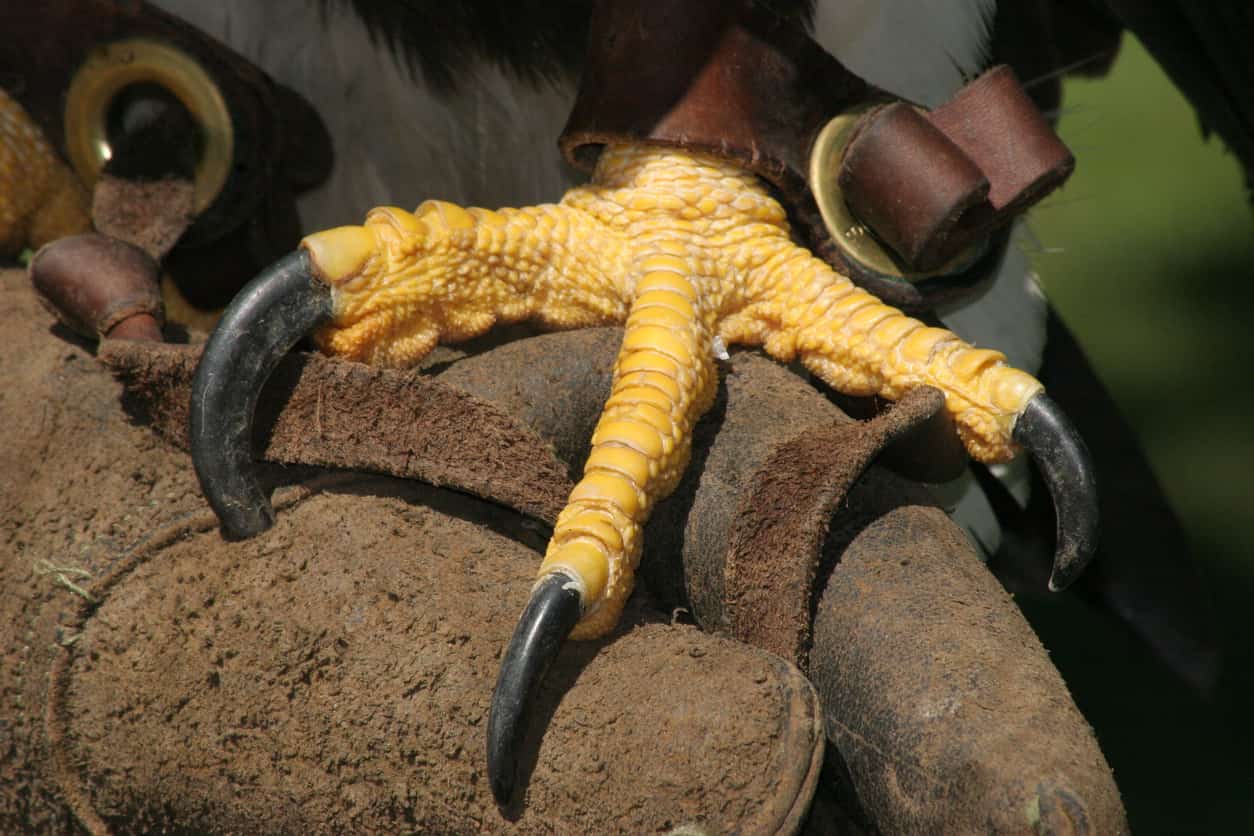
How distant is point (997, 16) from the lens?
866 millimetres

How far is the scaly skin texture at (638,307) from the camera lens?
67 centimetres

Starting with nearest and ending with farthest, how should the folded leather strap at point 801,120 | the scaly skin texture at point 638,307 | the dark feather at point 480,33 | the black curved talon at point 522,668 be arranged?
the black curved talon at point 522,668, the scaly skin texture at point 638,307, the folded leather strap at point 801,120, the dark feather at point 480,33

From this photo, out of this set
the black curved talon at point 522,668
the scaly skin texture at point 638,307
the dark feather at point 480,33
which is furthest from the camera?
the dark feather at point 480,33

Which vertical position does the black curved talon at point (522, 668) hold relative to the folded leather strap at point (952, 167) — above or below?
below

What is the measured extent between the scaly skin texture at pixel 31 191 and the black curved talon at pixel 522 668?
637mm

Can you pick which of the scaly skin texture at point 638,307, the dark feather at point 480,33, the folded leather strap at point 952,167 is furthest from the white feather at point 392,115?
the folded leather strap at point 952,167

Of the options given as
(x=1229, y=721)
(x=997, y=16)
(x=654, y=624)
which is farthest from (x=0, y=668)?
(x=1229, y=721)

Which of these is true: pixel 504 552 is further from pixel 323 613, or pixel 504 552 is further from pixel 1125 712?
pixel 1125 712

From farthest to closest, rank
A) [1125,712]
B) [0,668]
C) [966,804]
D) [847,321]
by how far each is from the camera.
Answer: [1125,712] → [847,321] → [0,668] → [966,804]

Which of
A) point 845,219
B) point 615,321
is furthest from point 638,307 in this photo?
point 845,219

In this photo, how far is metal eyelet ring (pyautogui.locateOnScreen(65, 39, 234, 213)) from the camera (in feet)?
2.98

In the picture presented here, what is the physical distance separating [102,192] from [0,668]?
0.42m

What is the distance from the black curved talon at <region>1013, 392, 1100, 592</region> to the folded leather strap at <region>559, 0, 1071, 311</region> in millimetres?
151

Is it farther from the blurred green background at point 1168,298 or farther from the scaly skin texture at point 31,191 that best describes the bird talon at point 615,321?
the scaly skin texture at point 31,191
